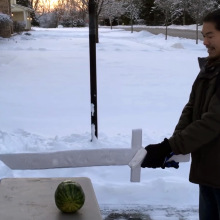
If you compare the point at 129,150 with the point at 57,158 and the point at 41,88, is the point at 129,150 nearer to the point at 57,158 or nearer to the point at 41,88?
the point at 57,158

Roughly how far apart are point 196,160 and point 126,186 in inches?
76.3

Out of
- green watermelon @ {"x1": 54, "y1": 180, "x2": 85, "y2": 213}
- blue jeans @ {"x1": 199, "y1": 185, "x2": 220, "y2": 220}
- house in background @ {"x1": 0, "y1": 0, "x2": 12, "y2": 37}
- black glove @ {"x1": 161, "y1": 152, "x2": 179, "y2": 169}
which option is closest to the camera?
green watermelon @ {"x1": 54, "y1": 180, "x2": 85, "y2": 213}

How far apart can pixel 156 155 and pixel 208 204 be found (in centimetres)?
54

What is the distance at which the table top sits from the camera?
2.14 metres

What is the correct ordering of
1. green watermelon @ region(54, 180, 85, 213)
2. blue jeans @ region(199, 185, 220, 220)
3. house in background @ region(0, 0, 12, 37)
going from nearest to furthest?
1. green watermelon @ region(54, 180, 85, 213)
2. blue jeans @ region(199, 185, 220, 220)
3. house in background @ region(0, 0, 12, 37)

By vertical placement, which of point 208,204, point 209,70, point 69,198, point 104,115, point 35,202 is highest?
point 209,70

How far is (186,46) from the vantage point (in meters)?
26.1

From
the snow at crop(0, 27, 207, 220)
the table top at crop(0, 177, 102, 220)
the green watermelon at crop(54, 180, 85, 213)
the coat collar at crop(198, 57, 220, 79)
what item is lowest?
the snow at crop(0, 27, 207, 220)

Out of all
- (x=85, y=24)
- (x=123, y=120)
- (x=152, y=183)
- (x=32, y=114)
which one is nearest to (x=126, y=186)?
(x=152, y=183)

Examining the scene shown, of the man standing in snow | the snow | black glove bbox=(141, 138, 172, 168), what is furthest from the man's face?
the snow

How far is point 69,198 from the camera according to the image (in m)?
2.11

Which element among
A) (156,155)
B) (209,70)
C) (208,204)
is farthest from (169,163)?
(209,70)

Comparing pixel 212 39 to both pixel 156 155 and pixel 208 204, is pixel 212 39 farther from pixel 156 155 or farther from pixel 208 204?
pixel 208 204

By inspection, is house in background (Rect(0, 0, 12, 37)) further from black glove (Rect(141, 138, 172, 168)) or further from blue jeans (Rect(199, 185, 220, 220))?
black glove (Rect(141, 138, 172, 168))
